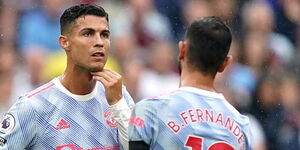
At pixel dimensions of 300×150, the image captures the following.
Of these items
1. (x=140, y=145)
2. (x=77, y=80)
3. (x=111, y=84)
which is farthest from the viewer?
(x=77, y=80)

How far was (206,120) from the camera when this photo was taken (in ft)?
17.4

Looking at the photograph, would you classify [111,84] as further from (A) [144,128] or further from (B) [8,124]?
(B) [8,124]

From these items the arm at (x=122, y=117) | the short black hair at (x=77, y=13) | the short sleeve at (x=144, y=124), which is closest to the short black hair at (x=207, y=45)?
the short sleeve at (x=144, y=124)

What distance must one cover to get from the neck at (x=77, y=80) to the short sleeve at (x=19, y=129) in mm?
297

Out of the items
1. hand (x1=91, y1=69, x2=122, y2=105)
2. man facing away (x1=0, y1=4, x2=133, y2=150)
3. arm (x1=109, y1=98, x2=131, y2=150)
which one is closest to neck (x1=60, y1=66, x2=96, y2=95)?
man facing away (x1=0, y1=4, x2=133, y2=150)

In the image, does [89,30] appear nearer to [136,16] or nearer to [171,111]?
[171,111]

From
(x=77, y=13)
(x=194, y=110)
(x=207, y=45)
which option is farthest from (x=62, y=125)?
(x=207, y=45)

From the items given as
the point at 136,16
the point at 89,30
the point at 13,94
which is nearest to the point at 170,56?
the point at 136,16

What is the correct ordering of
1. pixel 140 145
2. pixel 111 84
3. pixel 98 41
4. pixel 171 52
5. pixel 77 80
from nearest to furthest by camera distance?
pixel 140 145, pixel 111 84, pixel 98 41, pixel 77 80, pixel 171 52

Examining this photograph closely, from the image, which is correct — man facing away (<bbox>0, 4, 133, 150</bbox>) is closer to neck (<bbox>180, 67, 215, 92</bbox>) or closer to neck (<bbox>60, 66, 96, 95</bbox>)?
neck (<bbox>60, 66, 96, 95</bbox>)

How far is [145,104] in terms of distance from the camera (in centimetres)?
526

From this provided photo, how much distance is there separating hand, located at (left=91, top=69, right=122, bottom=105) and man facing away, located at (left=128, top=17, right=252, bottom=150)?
1.28 feet

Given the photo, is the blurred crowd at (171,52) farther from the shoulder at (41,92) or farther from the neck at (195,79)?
the neck at (195,79)

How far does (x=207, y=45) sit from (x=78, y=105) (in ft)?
3.33
